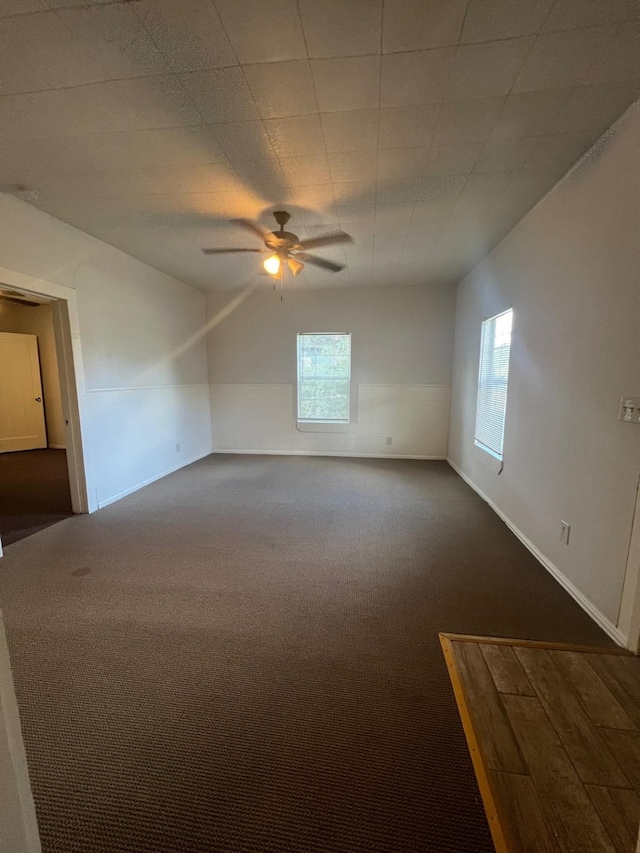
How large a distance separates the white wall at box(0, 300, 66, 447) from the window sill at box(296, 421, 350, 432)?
4.00m

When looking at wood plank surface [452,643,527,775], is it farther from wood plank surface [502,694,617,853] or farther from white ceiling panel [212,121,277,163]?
white ceiling panel [212,121,277,163]

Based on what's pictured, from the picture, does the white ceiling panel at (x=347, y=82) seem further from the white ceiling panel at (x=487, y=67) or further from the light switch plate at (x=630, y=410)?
the light switch plate at (x=630, y=410)

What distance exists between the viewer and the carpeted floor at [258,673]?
3.42ft

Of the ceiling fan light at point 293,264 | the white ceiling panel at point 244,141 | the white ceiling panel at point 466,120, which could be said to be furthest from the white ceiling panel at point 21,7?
the ceiling fan light at point 293,264

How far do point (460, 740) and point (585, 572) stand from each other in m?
1.31

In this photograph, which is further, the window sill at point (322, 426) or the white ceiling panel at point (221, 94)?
the window sill at point (322, 426)

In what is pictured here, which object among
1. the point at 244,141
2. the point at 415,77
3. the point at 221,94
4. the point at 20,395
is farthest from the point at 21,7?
the point at 20,395

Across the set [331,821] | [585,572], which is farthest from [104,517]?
[585,572]

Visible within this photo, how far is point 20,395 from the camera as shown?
19.3 feet

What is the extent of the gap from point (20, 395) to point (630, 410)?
7.86 meters

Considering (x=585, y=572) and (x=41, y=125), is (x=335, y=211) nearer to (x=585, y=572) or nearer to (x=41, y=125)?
(x=41, y=125)

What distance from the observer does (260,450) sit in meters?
5.89

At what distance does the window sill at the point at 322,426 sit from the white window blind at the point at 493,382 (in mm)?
2123

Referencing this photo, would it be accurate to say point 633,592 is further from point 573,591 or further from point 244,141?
point 244,141
